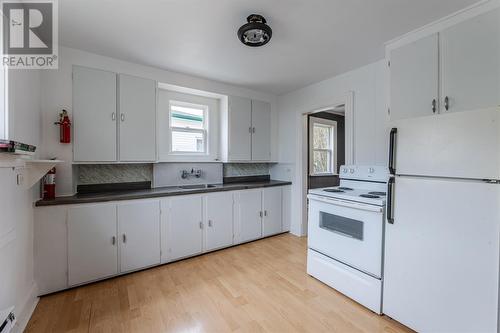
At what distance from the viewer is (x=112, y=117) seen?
2502 millimetres

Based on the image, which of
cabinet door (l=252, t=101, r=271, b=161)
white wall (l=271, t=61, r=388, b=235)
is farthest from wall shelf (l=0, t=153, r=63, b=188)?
white wall (l=271, t=61, r=388, b=235)

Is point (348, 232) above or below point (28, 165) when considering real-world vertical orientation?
below

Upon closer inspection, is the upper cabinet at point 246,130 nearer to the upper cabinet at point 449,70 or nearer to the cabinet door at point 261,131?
the cabinet door at point 261,131

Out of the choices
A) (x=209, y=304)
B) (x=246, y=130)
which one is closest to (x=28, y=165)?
(x=209, y=304)

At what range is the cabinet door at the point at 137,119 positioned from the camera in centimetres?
258

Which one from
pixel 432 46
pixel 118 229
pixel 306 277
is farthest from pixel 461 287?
pixel 118 229

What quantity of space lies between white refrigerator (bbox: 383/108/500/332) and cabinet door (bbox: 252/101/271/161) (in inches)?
90.4

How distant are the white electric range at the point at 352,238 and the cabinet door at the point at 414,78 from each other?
71cm

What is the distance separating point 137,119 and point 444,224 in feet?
10.4

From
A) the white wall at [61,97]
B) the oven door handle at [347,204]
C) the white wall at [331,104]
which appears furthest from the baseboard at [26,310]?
the white wall at [331,104]

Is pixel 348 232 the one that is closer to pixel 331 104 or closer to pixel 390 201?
→ pixel 390 201

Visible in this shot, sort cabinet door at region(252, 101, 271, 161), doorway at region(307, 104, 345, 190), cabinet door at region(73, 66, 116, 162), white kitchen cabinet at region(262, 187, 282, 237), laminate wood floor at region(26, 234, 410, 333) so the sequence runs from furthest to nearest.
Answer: doorway at region(307, 104, 345, 190) < cabinet door at region(252, 101, 271, 161) < white kitchen cabinet at region(262, 187, 282, 237) < cabinet door at region(73, 66, 116, 162) < laminate wood floor at region(26, 234, 410, 333)

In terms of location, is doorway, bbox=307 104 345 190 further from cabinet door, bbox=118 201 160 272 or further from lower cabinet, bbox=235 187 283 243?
cabinet door, bbox=118 201 160 272

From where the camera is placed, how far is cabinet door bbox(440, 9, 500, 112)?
5.08 feet
